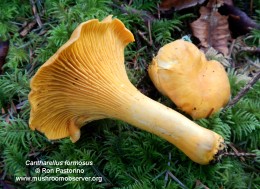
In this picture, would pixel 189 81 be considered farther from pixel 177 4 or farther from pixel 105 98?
pixel 177 4

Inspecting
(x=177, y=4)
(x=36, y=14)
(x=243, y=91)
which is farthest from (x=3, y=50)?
(x=243, y=91)

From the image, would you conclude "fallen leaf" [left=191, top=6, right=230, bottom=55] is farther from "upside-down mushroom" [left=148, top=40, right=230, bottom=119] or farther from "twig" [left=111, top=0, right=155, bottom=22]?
"upside-down mushroom" [left=148, top=40, right=230, bottom=119]

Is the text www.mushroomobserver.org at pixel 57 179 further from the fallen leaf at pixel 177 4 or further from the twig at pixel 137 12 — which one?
the fallen leaf at pixel 177 4

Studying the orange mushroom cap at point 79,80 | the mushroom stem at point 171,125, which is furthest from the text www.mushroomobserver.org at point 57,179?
the mushroom stem at point 171,125

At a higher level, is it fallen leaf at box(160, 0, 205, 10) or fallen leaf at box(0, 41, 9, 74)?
fallen leaf at box(160, 0, 205, 10)

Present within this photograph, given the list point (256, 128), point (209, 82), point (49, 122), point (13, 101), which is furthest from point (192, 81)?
point (13, 101)

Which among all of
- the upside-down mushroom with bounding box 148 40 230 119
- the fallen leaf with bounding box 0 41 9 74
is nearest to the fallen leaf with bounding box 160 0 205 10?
the upside-down mushroom with bounding box 148 40 230 119

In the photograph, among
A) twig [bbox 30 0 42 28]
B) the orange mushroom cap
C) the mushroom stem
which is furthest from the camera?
twig [bbox 30 0 42 28]
